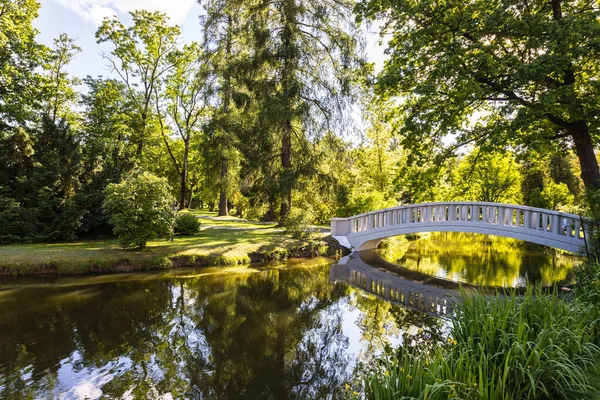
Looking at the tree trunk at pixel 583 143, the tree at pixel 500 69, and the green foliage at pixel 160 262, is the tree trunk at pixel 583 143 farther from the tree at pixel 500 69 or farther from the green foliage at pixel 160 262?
the green foliage at pixel 160 262

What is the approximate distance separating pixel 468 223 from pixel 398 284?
3.39 metres

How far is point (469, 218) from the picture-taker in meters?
11.3

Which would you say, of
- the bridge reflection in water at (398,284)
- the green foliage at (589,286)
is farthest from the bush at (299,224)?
the green foliage at (589,286)

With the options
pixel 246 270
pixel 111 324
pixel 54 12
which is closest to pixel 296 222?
pixel 246 270

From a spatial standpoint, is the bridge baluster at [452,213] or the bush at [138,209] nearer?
the bush at [138,209]

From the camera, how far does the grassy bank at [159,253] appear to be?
9695mm

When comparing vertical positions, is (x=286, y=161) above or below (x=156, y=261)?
above

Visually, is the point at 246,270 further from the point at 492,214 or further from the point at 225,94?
the point at 225,94

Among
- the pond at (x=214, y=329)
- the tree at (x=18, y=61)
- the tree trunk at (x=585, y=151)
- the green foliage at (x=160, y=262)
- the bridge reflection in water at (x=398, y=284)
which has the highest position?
the tree at (x=18, y=61)

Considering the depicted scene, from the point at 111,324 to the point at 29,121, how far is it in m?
16.6

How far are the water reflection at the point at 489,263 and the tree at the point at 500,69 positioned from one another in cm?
335

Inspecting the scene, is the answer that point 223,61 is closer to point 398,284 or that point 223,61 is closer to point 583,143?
point 398,284

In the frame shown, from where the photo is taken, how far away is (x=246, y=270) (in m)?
10.9

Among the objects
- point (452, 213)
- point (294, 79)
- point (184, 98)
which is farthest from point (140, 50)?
point (452, 213)
